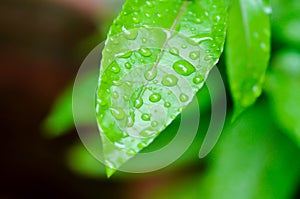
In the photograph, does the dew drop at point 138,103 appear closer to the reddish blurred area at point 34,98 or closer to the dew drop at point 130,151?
the dew drop at point 130,151

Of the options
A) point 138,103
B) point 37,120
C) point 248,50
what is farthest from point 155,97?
point 37,120

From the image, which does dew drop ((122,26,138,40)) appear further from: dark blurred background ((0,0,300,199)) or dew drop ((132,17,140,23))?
dark blurred background ((0,0,300,199))

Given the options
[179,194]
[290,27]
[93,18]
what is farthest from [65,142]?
[290,27]

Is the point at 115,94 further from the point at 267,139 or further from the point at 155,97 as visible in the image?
the point at 267,139

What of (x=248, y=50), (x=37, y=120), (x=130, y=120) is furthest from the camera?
(x=37, y=120)

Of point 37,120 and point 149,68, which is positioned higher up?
point 149,68

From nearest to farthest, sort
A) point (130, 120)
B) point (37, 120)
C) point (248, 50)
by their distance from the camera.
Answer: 1. point (130, 120)
2. point (248, 50)
3. point (37, 120)

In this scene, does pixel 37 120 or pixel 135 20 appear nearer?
pixel 135 20

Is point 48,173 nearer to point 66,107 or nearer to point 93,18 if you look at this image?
point 93,18
